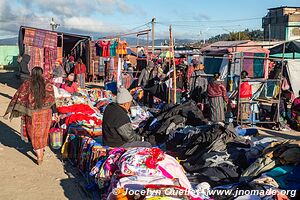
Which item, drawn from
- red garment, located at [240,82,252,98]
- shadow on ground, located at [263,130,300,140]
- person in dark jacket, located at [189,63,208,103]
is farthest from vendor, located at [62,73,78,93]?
shadow on ground, located at [263,130,300,140]

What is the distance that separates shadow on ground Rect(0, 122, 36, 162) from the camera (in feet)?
24.6

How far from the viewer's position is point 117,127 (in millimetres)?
5555

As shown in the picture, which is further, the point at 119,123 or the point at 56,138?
the point at 56,138

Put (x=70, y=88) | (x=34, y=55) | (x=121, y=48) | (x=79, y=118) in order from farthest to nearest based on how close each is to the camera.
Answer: (x=121, y=48)
(x=34, y=55)
(x=70, y=88)
(x=79, y=118)

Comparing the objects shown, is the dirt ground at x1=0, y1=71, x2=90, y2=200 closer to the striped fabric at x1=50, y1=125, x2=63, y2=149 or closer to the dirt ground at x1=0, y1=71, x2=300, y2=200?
the dirt ground at x1=0, y1=71, x2=300, y2=200

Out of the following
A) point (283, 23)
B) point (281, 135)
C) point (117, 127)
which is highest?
point (283, 23)

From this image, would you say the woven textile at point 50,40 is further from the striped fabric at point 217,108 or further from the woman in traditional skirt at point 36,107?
the woman in traditional skirt at point 36,107

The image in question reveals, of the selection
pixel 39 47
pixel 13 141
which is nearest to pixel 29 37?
pixel 39 47

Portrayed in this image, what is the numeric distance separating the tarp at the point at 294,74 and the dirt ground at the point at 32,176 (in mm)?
10146

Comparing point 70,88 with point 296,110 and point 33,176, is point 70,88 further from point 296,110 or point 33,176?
point 296,110

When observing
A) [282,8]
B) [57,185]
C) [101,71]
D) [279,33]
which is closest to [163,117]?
[57,185]

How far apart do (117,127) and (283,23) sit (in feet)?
126

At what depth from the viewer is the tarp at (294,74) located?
47.0 feet

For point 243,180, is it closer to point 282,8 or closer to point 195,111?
point 195,111
